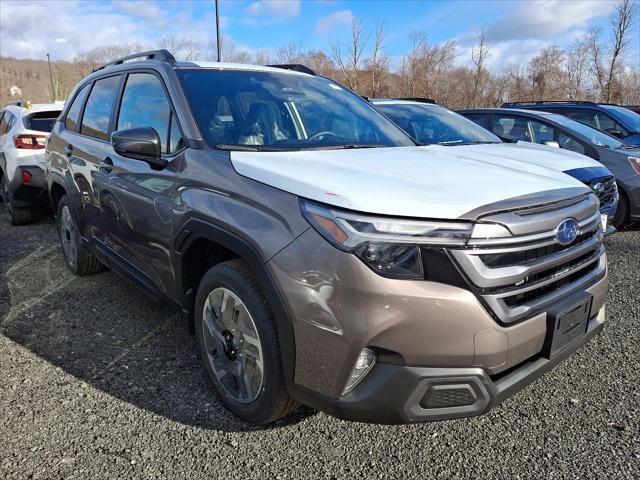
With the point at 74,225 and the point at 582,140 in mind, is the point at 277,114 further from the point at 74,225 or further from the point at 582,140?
the point at 582,140

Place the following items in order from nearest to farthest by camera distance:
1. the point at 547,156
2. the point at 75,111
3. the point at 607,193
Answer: the point at 75,111 < the point at 547,156 < the point at 607,193

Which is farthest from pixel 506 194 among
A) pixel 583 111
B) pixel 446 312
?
pixel 583 111

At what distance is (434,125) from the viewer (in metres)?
5.82

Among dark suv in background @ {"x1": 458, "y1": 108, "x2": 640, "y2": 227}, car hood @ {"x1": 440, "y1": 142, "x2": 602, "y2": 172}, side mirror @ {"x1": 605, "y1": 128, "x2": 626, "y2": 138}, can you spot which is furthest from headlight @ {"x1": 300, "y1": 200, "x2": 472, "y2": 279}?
side mirror @ {"x1": 605, "y1": 128, "x2": 626, "y2": 138}

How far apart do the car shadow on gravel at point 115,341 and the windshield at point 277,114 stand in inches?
46.1

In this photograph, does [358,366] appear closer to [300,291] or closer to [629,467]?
[300,291]

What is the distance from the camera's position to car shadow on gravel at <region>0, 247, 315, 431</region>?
2555mm

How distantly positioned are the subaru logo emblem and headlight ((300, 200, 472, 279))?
0.51 metres

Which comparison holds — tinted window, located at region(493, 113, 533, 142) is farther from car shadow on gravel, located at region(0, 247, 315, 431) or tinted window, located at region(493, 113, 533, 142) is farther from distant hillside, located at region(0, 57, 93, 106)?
distant hillside, located at region(0, 57, 93, 106)

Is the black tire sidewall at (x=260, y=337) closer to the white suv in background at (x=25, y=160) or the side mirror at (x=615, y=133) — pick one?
the white suv in background at (x=25, y=160)

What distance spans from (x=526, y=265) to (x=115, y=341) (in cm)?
265

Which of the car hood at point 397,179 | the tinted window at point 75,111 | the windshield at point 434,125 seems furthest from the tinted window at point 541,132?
the tinted window at point 75,111

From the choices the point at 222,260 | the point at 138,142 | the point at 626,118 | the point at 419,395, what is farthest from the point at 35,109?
the point at 626,118

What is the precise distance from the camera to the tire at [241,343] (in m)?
2.04
